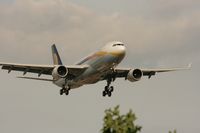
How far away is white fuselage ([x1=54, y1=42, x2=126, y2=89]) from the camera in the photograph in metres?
55.4

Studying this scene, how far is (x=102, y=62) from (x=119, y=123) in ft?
120

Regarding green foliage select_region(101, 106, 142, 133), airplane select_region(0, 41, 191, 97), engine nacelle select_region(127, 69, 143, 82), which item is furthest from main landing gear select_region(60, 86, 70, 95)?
green foliage select_region(101, 106, 142, 133)

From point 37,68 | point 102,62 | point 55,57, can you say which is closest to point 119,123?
point 102,62

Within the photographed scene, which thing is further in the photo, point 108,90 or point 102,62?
point 108,90

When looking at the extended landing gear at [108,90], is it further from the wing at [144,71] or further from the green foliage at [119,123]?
the green foliage at [119,123]

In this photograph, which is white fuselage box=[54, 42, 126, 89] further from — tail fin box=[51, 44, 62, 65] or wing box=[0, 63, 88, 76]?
tail fin box=[51, 44, 62, 65]

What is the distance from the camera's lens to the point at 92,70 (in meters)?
56.8

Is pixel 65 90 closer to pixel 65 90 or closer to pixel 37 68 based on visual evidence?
pixel 65 90

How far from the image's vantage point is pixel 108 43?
58.5m

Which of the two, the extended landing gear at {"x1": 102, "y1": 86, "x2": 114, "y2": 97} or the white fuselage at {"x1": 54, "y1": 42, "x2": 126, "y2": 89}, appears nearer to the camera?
the white fuselage at {"x1": 54, "y1": 42, "x2": 126, "y2": 89}

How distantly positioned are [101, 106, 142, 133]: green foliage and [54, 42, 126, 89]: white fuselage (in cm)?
3572

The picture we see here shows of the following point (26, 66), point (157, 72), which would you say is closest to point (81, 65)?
point (26, 66)

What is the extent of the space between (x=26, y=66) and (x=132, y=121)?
40.9 m

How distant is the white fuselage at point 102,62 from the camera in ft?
182
